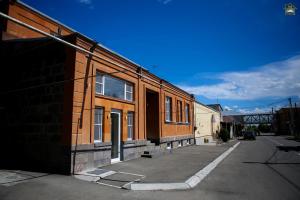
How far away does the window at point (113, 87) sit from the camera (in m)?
11.0

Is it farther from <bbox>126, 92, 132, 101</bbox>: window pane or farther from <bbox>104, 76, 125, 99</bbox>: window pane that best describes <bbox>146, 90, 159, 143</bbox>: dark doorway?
<bbox>104, 76, 125, 99</bbox>: window pane

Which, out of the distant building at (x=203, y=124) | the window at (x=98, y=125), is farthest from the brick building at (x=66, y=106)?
the distant building at (x=203, y=124)

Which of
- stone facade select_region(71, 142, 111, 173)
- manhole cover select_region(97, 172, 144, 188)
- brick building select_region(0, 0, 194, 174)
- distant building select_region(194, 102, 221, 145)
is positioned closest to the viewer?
manhole cover select_region(97, 172, 144, 188)

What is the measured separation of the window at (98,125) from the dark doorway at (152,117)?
22.9 ft

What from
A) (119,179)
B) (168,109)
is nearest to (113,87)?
(119,179)

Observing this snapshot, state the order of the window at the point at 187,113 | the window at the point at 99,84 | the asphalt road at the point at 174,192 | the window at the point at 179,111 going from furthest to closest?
the window at the point at 187,113, the window at the point at 179,111, the window at the point at 99,84, the asphalt road at the point at 174,192

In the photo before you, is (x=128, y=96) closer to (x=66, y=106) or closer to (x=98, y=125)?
(x=98, y=125)

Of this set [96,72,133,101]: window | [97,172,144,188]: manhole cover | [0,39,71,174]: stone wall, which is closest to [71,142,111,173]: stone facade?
[0,39,71,174]: stone wall

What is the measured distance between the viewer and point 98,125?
10688mm

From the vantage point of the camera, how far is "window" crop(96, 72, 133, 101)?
11.0m

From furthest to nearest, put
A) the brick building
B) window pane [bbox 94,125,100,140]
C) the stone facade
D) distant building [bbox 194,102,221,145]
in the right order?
distant building [bbox 194,102,221,145] → window pane [bbox 94,125,100,140] → the brick building → the stone facade

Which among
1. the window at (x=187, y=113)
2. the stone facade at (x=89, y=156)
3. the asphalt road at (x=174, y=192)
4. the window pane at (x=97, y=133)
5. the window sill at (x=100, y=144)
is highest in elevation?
the window at (x=187, y=113)

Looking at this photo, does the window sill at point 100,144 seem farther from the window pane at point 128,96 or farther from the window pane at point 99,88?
the window pane at point 128,96

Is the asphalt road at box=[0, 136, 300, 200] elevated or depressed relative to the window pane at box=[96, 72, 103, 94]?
depressed
